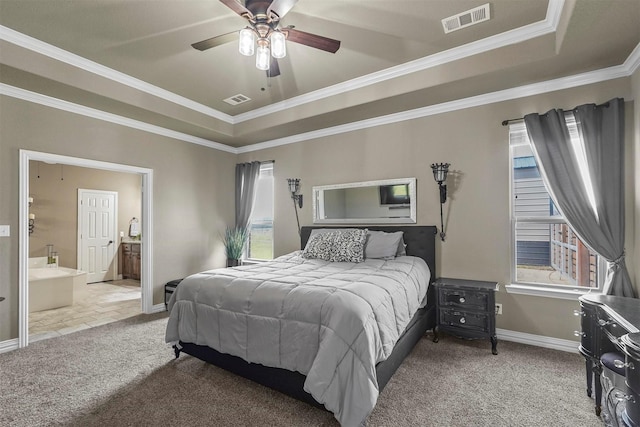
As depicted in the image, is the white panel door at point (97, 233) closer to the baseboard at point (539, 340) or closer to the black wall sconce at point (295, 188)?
the black wall sconce at point (295, 188)

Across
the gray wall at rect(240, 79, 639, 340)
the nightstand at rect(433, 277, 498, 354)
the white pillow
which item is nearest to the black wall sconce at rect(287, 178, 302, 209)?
the gray wall at rect(240, 79, 639, 340)

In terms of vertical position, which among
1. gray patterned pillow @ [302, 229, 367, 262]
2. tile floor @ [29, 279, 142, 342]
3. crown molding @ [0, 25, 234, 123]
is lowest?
tile floor @ [29, 279, 142, 342]

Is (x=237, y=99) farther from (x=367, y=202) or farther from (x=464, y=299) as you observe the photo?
(x=464, y=299)

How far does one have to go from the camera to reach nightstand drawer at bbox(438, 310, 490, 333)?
9.78 ft

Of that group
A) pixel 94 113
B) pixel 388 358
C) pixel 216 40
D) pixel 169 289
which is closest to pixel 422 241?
pixel 388 358

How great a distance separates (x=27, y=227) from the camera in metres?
3.25

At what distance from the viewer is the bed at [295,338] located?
1.81 m

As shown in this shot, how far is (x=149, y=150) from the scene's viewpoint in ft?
14.2

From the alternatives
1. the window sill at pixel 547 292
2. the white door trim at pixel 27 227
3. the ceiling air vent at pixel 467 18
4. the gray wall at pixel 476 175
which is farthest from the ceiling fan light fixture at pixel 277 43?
the window sill at pixel 547 292

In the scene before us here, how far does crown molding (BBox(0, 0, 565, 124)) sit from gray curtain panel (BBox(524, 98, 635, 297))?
2.79 feet

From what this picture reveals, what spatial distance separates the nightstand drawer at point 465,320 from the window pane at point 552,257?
2.43 ft

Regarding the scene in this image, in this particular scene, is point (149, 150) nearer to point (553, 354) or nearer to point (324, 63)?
point (324, 63)

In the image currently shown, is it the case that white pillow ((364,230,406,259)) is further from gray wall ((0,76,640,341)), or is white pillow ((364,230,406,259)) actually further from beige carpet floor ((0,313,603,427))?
beige carpet floor ((0,313,603,427))

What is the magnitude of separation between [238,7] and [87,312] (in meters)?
4.67
